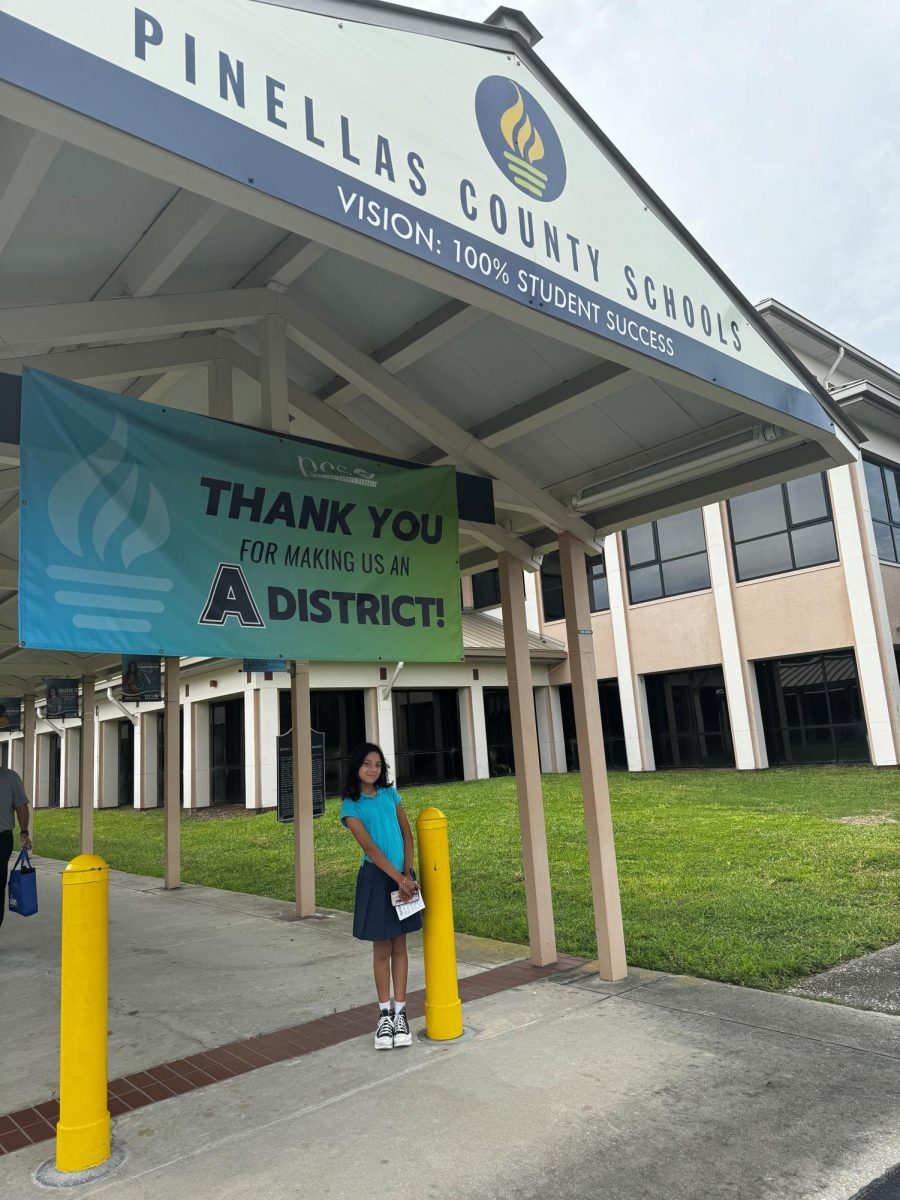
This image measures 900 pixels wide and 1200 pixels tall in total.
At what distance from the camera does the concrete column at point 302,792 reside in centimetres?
903

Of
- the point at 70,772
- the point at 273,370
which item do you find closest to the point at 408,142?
the point at 273,370

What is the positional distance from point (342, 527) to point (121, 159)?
275 cm

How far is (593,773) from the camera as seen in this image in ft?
20.6

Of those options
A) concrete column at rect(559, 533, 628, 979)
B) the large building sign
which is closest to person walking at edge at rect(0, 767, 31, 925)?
concrete column at rect(559, 533, 628, 979)

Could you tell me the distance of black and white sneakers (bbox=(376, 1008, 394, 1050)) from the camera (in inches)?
191

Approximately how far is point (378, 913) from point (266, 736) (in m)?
17.1

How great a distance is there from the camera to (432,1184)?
11.1 feet

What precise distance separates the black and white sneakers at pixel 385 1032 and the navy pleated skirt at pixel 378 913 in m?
0.47

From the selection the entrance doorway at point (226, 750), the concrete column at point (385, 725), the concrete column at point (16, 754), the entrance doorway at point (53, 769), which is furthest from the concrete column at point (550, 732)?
the concrete column at point (16, 754)

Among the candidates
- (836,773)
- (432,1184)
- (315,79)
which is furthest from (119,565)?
(836,773)

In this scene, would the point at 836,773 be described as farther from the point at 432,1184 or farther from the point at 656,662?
the point at 432,1184

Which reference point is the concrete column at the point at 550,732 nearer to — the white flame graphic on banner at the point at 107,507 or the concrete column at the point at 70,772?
the concrete column at the point at 70,772

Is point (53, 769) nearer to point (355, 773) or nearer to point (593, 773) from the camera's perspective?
point (593, 773)

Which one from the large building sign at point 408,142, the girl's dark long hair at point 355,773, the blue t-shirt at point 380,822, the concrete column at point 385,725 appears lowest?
the blue t-shirt at point 380,822
